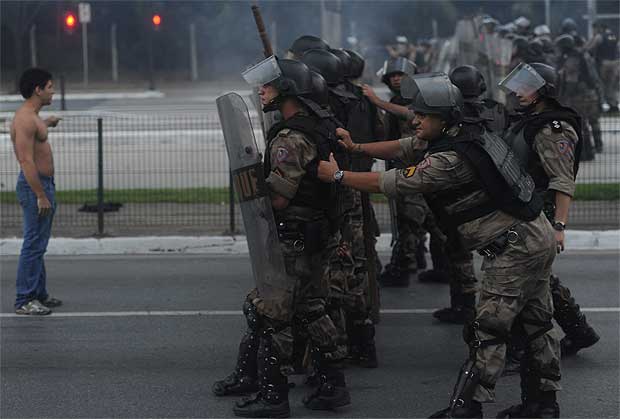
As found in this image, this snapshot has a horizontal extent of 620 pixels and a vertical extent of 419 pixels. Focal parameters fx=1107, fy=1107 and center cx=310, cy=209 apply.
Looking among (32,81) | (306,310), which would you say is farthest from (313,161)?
(32,81)

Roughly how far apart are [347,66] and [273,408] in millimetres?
2683

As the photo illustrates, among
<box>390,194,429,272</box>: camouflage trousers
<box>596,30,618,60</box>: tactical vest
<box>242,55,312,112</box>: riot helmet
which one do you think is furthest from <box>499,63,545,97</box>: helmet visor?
<box>596,30,618,60</box>: tactical vest

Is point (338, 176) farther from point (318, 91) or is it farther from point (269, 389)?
point (269, 389)

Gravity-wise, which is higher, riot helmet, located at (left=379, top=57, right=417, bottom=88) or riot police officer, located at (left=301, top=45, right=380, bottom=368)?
riot helmet, located at (left=379, top=57, right=417, bottom=88)

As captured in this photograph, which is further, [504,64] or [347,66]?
[504,64]

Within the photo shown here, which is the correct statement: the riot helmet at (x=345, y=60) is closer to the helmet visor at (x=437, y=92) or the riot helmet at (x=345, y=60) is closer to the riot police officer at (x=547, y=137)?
the riot police officer at (x=547, y=137)

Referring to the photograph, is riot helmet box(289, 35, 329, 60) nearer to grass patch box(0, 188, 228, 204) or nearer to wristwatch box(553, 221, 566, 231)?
wristwatch box(553, 221, 566, 231)

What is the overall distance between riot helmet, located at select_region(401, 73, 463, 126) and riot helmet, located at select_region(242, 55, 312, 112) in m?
0.59

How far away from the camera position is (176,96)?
3141 cm

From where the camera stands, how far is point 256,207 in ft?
17.5

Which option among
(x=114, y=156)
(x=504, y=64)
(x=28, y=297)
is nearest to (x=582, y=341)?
(x=28, y=297)

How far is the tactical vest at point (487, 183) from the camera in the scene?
504 cm

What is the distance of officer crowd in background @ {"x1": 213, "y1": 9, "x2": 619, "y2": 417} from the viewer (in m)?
5.13

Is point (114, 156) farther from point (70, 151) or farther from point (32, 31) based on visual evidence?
point (32, 31)
